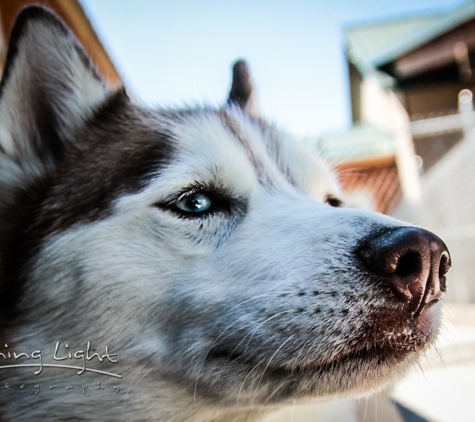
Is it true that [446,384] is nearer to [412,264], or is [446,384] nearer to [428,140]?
[412,264]

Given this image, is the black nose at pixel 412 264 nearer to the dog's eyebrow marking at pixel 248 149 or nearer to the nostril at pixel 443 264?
the nostril at pixel 443 264

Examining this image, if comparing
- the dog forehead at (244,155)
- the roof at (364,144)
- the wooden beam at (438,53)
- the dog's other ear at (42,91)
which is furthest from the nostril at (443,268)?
the wooden beam at (438,53)

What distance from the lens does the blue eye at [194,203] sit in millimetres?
1164

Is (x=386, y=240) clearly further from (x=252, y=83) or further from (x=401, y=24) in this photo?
(x=401, y=24)

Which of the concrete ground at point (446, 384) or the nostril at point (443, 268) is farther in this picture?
the concrete ground at point (446, 384)

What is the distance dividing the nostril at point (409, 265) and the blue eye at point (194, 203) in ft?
1.87

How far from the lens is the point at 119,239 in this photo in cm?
110

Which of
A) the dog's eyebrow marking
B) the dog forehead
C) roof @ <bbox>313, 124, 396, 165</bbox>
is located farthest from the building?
the dog's eyebrow marking

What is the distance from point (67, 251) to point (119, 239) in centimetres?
15

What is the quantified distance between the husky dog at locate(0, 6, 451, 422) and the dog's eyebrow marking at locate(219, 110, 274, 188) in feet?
0.03

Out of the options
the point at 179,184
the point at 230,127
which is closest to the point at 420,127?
the point at 230,127

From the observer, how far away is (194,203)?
1.18 meters

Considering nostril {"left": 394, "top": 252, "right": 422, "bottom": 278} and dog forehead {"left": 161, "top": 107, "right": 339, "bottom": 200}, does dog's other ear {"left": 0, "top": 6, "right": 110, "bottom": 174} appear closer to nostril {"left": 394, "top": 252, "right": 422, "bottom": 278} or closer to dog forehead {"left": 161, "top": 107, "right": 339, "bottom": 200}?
dog forehead {"left": 161, "top": 107, "right": 339, "bottom": 200}

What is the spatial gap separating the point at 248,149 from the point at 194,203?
330mm
